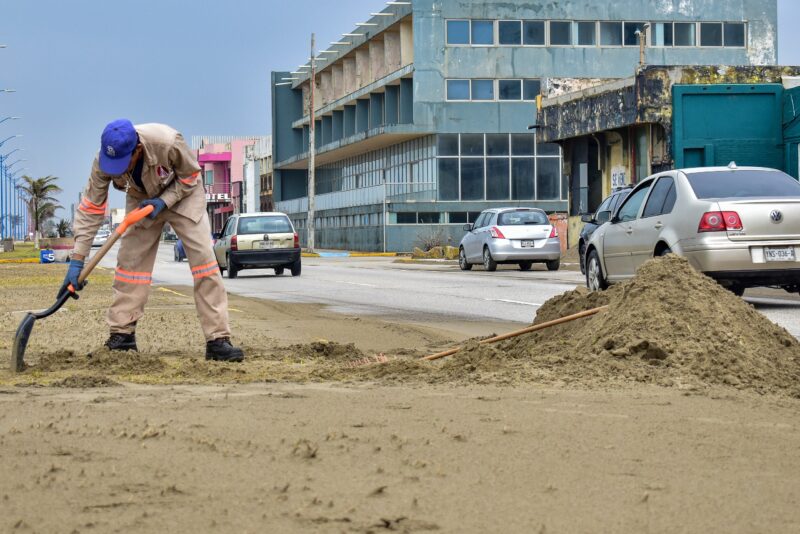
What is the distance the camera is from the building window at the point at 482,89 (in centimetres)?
6512

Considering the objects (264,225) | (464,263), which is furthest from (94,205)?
(464,263)

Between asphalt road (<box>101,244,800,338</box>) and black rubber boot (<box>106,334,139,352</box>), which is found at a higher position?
black rubber boot (<box>106,334,139,352</box>)

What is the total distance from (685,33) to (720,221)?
5339cm

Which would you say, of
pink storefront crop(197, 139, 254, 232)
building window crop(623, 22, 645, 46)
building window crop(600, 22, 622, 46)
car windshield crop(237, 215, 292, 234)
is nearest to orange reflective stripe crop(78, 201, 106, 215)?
car windshield crop(237, 215, 292, 234)

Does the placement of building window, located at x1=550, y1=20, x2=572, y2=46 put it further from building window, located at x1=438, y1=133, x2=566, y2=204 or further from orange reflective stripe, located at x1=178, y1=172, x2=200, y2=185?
orange reflective stripe, located at x1=178, y1=172, x2=200, y2=185

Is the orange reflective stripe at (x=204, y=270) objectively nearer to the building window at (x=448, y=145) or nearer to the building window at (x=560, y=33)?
the building window at (x=448, y=145)

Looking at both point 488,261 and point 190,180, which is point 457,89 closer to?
point 488,261

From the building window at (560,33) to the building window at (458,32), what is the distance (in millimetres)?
4255

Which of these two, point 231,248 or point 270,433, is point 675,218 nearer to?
point 270,433

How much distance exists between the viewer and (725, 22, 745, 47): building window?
215 ft

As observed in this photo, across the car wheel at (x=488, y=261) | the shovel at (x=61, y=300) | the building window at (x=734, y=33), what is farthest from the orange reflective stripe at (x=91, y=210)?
the building window at (x=734, y=33)

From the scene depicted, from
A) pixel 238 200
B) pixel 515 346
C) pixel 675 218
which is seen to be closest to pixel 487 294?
pixel 675 218

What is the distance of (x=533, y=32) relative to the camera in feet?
213

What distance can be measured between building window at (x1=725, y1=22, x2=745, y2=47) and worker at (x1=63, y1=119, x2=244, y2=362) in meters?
60.2
